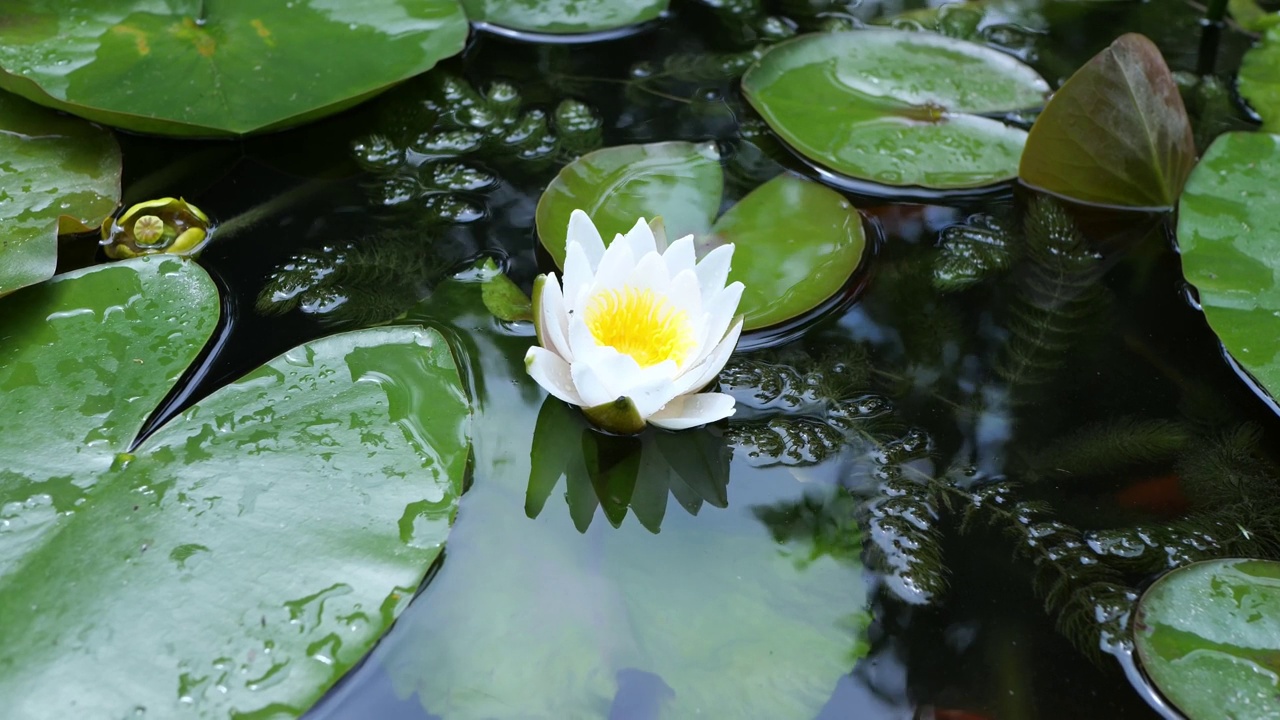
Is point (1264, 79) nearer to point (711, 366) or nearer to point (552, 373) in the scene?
point (711, 366)

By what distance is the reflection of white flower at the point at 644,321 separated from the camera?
1.73 meters

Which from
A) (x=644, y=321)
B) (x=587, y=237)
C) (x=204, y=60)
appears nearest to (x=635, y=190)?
(x=587, y=237)

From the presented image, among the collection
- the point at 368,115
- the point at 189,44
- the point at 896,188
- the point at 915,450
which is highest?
the point at 189,44

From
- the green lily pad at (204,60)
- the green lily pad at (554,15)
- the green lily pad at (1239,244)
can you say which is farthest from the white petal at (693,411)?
the green lily pad at (554,15)

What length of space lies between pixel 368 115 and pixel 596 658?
182 centimetres

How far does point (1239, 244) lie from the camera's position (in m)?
2.17

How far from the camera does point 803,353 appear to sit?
204 cm

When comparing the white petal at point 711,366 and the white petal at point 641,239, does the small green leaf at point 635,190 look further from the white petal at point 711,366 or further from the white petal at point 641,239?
the white petal at point 711,366

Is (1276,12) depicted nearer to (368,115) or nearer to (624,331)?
(624,331)

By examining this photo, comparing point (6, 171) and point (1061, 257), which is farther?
point (1061, 257)

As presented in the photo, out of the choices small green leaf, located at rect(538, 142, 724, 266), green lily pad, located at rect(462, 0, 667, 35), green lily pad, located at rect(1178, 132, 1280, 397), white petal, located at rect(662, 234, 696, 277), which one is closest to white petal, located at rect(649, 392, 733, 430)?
white petal, located at rect(662, 234, 696, 277)

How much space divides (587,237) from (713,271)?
11.2 inches

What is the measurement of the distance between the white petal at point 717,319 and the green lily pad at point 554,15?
1530mm

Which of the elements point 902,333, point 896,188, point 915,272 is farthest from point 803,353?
point 896,188
